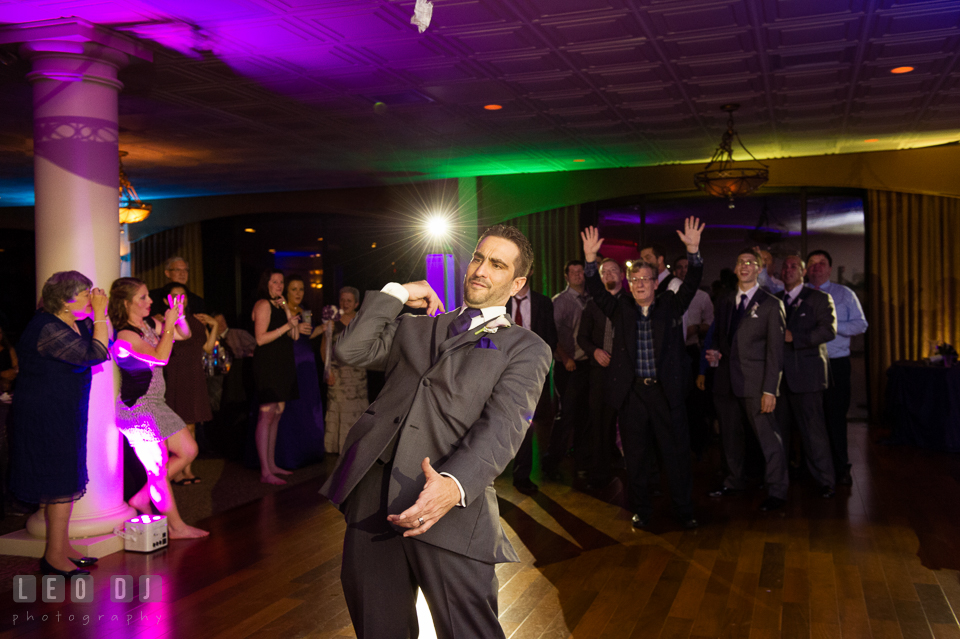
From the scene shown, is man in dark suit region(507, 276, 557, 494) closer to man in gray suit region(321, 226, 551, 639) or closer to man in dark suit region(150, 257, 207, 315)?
man in dark suit region(150, 257, 207, 315)

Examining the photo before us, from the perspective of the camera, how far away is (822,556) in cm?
396

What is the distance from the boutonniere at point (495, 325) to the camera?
1.80 meters

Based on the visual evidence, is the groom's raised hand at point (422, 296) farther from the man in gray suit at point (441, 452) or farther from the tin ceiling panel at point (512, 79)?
the tin ceiling panel at point (512, 79)

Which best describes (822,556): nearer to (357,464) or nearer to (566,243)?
(357,464)

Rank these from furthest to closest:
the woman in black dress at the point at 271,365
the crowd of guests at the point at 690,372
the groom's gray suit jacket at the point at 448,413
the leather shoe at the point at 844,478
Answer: the woman in black dress at the point at 271,365 < the leather shoe at the point at 844,478 < the crowd of guests at the point at 690,372 < the groom's gray suit jacket at the point at 448,413

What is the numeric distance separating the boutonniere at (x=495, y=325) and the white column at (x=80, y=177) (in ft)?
10.4

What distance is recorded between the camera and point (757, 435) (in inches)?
195

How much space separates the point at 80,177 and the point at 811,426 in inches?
190

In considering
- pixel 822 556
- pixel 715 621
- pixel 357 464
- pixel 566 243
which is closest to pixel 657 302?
pixel 822 556

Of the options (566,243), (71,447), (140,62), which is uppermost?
(140,62)

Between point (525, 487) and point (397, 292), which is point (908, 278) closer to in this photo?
point (525, 487)

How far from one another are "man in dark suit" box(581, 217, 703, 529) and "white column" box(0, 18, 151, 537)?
2.79 metres

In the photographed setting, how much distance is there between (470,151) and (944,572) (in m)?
5.79

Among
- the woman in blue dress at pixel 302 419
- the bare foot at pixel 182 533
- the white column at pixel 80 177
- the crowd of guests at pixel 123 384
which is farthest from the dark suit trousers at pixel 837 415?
the white column at pixel 80 177
